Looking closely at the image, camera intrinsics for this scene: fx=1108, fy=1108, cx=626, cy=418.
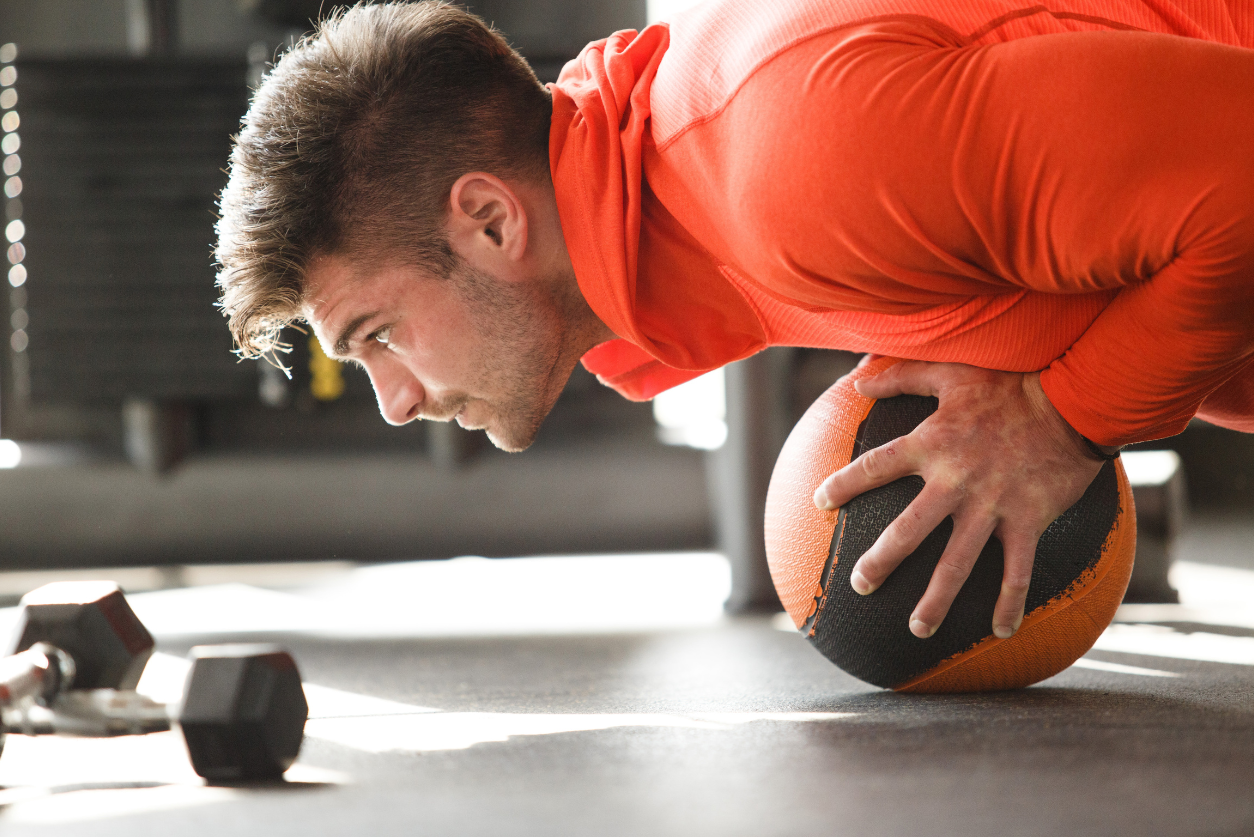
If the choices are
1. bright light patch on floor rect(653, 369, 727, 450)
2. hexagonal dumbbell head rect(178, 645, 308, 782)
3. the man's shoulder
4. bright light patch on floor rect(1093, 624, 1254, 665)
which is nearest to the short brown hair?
the man's shoulder

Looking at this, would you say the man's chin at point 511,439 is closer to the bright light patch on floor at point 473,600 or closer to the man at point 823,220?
the man at point 823,220

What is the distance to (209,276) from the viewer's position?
304cm

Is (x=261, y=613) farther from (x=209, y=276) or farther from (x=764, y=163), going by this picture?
(x=764, y=163)

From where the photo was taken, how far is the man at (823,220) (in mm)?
870

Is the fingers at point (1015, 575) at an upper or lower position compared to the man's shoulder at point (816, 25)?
lower

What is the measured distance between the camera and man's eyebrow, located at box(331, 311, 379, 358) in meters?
1.26

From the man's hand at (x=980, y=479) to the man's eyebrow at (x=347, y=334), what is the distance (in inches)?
22.4

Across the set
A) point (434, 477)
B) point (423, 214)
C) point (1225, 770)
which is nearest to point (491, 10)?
point (434, 477)

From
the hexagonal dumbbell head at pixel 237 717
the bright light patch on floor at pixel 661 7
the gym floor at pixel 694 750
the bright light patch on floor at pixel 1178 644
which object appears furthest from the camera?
the bright light patch on floor at pixel 661 7

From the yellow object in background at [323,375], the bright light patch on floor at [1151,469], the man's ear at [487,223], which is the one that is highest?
the man's ear at [487,223]

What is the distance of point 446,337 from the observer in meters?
1.28

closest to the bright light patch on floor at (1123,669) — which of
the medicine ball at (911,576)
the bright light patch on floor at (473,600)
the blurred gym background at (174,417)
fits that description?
the medicine ball at (911,576)

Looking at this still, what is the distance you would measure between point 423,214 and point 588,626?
1.16 m

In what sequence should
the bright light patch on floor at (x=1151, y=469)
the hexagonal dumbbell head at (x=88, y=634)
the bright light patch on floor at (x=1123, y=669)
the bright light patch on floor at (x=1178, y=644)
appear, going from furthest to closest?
the bright light patch on floor at (x=1151, y=469), the bright light patch on floor at (x=1178, y=644), the bright light patch on floor at (x=1123, y=669), the hexagonal dumbbell head at (x=88, y=634)
